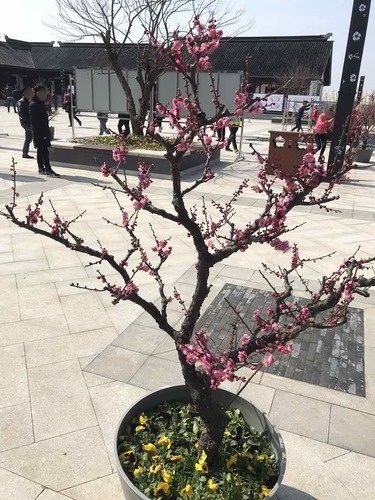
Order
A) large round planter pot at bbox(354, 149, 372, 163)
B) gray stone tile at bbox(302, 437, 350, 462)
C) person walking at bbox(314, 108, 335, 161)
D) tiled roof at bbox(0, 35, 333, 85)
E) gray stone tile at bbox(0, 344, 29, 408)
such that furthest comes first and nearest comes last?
tiled roof at bbox(0, 35, 333, 85) → large round planter pot at bbox(354, 149, 372, 163) → person walking at bbox(314, 108, 335, 161) → gray stone tile at bbox(0, 344, 29, 408) → gray stone tile at bbox(302, 437, 350, 462)

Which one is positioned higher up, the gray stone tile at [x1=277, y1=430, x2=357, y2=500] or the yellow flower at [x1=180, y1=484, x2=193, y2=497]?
the yellow flower at [x1=180, y1=484, x2=193, y2=497]

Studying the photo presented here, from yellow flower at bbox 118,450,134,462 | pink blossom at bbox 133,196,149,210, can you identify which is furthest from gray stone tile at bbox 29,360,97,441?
pink blossom at bbox 133,196,149,210

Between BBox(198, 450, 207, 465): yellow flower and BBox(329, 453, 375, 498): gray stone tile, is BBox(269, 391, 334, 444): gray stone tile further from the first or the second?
BBox(198, 450, 207, 465): yellow flower

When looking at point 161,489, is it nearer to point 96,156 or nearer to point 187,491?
point 187,491

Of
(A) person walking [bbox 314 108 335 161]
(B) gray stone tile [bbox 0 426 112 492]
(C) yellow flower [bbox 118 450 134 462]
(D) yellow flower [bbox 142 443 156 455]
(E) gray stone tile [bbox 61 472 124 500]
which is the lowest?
(E) gray stone tile [bbox 61 472 124 500]

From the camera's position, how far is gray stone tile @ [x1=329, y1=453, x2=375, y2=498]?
8.11ft

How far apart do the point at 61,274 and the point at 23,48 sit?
4922 cm

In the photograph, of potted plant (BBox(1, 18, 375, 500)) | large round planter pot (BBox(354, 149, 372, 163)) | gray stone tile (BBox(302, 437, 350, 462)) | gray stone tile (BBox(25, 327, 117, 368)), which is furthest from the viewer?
large round planter pot (BBox(354, 149, 372, 163))

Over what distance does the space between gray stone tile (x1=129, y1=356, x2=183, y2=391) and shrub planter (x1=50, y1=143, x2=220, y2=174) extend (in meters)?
7.78

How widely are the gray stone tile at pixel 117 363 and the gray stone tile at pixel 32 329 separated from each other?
57cm

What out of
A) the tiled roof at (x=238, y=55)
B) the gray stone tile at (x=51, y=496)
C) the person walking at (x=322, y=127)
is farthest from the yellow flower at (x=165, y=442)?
the tiled roof at (x=238, y=55)

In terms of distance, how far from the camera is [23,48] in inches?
1784

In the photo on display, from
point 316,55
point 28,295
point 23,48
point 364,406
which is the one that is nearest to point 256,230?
point 364,406

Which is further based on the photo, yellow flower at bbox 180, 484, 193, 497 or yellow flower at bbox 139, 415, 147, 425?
yellow flower at bbox 139, 415, 147, 425
